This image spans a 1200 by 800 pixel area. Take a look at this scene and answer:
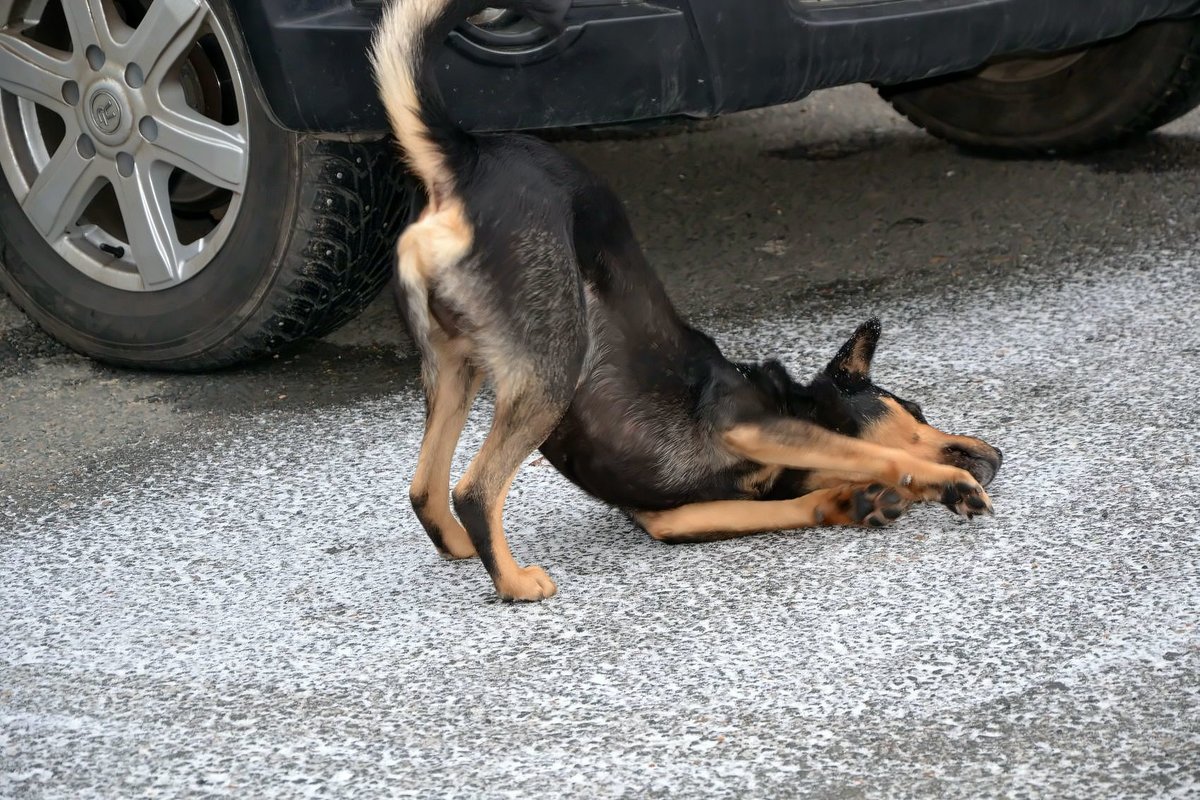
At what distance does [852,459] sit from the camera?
3.33 meters

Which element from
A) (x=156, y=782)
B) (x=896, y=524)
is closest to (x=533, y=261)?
(x=896, y=524)

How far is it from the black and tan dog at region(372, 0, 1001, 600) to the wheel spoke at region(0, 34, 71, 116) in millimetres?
1591

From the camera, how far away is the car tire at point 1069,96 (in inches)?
207

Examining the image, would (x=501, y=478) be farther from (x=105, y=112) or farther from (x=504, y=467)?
(x=105, y=112)

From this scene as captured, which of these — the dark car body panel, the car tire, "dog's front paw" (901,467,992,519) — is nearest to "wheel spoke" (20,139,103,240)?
the dark car body panel

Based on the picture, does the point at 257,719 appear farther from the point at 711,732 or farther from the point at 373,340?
the point at 373,340

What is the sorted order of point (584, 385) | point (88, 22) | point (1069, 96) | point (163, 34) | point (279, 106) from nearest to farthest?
1. point (584, 385)
2. point (279, 106)
3. point (163, 34)
4. point (88, 22)
5. point (1069, 96)

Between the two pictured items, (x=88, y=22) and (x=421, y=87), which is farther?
(x=88, y=22)

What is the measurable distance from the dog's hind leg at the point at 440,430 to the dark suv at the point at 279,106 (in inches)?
29.5

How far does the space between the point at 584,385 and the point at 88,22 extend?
1908 mm

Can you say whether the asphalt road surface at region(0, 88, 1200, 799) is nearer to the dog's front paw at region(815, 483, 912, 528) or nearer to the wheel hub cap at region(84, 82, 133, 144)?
the dog's front paw at region(815, 483, 912, 528)

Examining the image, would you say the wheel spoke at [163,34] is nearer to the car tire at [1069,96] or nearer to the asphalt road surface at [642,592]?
the asphalt road surface at [642,592]

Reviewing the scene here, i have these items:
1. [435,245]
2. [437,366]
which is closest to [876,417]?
[437,366]

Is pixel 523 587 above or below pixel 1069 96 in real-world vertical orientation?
below
